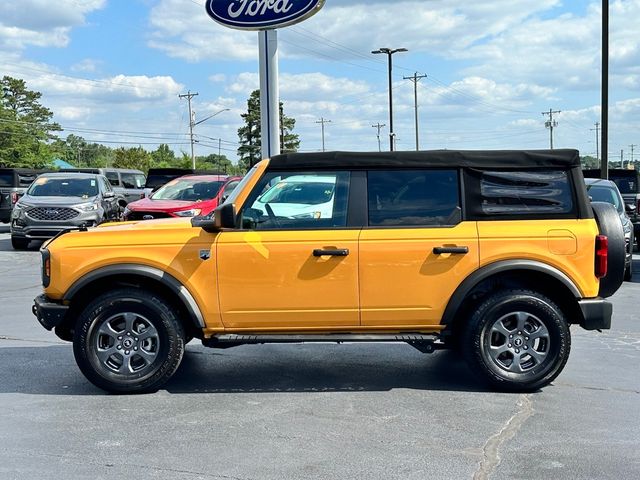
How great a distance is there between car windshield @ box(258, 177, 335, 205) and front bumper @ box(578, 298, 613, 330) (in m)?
2.16

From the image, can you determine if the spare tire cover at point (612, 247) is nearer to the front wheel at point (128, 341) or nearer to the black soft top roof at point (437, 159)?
the black soft top roof at point (437, 159)

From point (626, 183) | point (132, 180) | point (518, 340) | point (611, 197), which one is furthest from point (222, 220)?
point (132, 180)

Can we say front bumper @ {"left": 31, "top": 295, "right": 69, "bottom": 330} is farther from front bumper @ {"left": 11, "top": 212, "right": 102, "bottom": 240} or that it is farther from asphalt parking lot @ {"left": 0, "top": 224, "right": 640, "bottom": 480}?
front bumper @ {"left": 11, "top": 212, "right": 102, "bottom": 240}

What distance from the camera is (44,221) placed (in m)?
16.2

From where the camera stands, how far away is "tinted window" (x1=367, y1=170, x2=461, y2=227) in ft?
18.4

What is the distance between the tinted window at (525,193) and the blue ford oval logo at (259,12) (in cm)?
882

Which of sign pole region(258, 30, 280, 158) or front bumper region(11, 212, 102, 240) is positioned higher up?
sign pole region(258, 30, 280, 158)

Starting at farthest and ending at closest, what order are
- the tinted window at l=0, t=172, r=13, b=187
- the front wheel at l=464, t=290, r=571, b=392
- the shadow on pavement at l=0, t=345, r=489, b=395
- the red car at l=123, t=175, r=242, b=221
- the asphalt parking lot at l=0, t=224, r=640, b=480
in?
the tinted window at l=0, t=172, r=13, b=187 < the red car at l=123, t=175, r=242, b=221 < the shadow on pavement at l=0, t=345, r=489, b=395 < the front wheel at l=464, t=290, r=571, b=392 < the asphalt parking lot at l=0, t=224, r=640, b=480

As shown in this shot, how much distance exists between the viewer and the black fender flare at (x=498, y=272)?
5.47 m

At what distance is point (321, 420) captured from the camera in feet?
16.5

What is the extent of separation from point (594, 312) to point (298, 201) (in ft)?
8.08

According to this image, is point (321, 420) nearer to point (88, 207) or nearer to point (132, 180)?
point (88, 207)

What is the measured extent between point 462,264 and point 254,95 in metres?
77.7

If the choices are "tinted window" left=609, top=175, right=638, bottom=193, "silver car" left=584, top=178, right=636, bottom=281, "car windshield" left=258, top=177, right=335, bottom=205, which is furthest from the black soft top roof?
"tinted window" left=609, top=175, right=638, bottom=193
